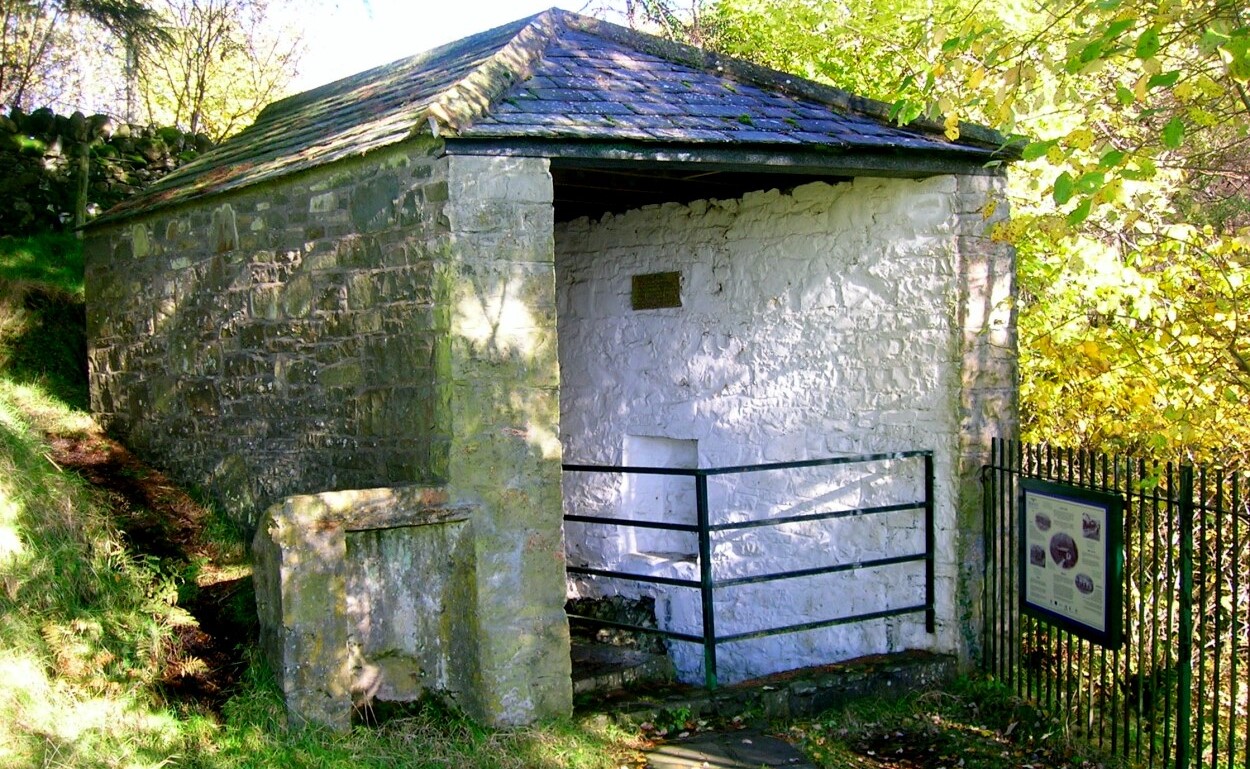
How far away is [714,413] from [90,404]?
476 centimetres

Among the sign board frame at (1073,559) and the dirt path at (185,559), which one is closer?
the sign board frame at (1073,559)

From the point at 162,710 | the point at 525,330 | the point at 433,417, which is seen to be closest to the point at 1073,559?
the point at 525,330

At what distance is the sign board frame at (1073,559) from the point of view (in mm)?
4891

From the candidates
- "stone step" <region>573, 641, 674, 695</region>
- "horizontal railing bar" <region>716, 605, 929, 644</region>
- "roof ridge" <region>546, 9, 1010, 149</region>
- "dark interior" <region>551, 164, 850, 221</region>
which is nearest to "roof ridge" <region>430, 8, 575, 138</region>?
"roof ridge" <region>546, 9, 1010, 149</region>

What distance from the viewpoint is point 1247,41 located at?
3432 mm

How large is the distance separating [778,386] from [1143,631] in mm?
2685

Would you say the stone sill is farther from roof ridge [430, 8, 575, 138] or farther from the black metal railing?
roof ridge [430, 8, 575, 138]

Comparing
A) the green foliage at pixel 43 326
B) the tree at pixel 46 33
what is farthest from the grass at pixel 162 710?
the tree at pixel 46 33

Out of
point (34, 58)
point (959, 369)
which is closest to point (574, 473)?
point (959, 369)

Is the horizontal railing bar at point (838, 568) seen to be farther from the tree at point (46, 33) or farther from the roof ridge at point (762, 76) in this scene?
the tree at point (46, 33)

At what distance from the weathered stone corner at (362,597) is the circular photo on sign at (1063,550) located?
2.81 meters

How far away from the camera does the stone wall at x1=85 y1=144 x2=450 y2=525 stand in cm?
515

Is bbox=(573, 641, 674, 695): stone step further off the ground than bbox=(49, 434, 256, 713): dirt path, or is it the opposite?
bbox=(49, 434, 256, 713): dirt path

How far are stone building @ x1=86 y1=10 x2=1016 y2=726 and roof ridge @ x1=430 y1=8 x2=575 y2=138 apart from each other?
2 cm
